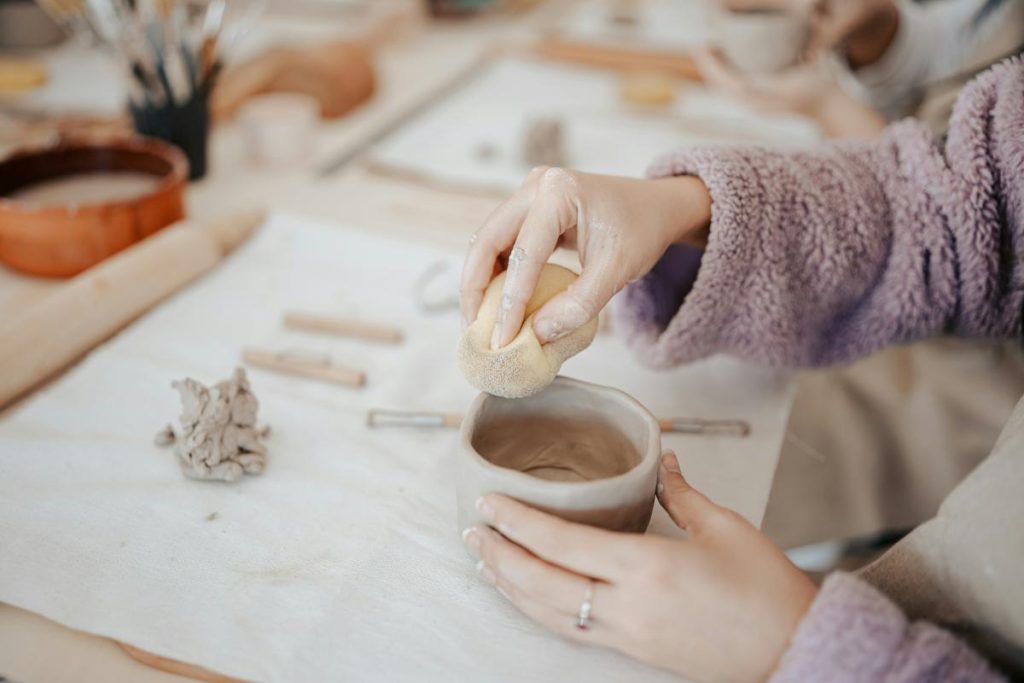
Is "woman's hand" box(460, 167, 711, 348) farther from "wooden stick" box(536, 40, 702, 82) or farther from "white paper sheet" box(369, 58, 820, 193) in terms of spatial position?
"wooden stick" box(536, 40, 702, 82)

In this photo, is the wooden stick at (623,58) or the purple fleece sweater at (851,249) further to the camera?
the wooden stick at (623,58)

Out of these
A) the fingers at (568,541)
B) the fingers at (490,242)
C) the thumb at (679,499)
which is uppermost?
the fingers at (490,242)

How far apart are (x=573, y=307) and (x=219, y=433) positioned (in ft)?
1.12

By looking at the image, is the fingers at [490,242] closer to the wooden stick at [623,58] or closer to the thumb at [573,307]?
the thumb at [573,307]

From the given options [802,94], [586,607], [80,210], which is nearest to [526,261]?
[586,607]

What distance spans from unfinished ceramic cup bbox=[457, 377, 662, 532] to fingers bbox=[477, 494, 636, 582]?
1 cm

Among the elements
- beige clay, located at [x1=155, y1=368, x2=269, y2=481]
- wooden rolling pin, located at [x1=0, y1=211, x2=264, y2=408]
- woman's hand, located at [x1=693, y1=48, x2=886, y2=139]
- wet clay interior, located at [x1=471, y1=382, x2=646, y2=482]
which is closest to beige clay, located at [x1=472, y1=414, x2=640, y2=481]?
wet clay interior, located at [x1=471, y1=382, x2=646, y2=482]

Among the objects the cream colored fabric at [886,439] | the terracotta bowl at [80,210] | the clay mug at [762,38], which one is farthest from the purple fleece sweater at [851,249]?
the terracotta bowl at [80,210]

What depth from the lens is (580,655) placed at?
0.59 metres

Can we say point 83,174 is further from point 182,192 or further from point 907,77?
point 907,77

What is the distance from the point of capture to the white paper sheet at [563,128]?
140 centimetres

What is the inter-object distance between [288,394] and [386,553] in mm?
256

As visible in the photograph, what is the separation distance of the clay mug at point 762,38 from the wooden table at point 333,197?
1.64 ft

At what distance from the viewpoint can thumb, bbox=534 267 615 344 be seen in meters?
0.67
